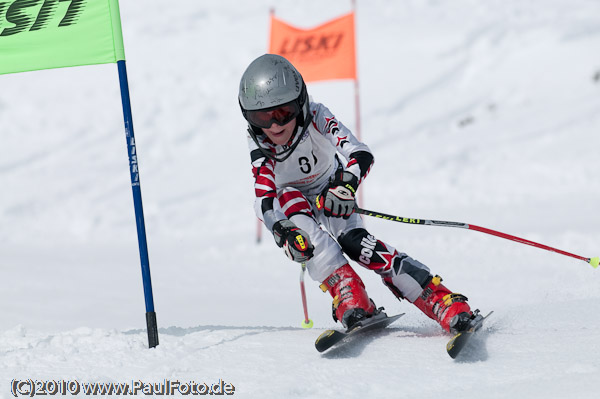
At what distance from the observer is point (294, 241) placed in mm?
3721

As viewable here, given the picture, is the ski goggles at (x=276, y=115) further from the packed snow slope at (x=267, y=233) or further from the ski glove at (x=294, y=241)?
the packed snow slope at (x=267, y=233)

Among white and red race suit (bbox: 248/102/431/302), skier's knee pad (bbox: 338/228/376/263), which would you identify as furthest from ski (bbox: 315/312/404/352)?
skier's knee pad (bbox: 338/228/376/263)

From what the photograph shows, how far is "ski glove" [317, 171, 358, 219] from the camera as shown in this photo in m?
3.75

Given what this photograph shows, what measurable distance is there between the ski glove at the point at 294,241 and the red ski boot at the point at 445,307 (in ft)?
2.51

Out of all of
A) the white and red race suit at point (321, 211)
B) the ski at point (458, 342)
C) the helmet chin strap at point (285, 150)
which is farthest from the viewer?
the helmet chin strap at point (285, 150)

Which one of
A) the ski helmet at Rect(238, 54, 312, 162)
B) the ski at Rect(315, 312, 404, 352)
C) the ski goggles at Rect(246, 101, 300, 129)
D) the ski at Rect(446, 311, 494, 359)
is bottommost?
the ski at Rect(315, 312, 404, 352)

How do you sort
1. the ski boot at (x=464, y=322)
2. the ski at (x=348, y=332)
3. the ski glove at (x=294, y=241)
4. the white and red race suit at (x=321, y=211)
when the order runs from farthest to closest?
the white and red race suit at (x=321, y=211) < the ski glove at (x=294, y=241) < the ski boot at (x=464, y=322) < the ski at (x=348, y=332)

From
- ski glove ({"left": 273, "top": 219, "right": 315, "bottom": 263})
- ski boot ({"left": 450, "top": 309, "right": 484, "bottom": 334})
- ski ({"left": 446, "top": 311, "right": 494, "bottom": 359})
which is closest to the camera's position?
ski ({"left": 446, "top": 311, "right": 494, "bottom": 359})

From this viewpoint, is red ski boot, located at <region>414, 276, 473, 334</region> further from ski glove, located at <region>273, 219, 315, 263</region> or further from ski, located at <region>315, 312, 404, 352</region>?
ski glove, located at <region>273, 219, 315, 263</region>

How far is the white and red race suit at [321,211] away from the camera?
13.0 feet

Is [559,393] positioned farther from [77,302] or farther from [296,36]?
[296,36]

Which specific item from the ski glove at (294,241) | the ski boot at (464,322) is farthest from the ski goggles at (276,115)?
the ski boot at (464,322)

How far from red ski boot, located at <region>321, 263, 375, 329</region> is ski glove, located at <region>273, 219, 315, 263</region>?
304mm

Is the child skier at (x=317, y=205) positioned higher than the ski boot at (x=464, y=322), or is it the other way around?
the child skier at (x=317, y=205)
